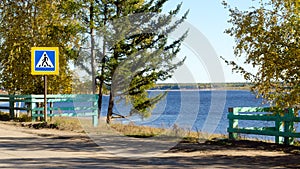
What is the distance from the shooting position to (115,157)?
474 inches

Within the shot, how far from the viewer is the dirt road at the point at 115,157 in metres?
10.9

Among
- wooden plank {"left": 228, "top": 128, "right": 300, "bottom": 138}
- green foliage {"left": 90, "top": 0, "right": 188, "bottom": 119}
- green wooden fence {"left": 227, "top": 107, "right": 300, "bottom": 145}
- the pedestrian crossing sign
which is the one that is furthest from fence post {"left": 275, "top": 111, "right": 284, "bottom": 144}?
green foliage {"left": 90, "top": 0, "right": 188, "bottom": 119}

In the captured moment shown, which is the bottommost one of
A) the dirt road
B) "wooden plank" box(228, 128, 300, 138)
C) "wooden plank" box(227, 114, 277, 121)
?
the dirt road

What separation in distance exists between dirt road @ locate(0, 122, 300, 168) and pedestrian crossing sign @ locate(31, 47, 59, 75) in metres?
4.71

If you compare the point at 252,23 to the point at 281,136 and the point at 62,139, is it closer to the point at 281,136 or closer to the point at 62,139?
the point at 281,136

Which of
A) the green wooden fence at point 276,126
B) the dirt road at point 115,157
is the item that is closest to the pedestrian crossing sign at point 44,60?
the dirt road at point 115,157

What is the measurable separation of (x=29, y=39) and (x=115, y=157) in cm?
1703

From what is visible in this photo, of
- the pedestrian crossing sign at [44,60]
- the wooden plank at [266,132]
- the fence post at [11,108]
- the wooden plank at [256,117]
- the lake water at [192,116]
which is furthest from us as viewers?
the lake water at [192,116]

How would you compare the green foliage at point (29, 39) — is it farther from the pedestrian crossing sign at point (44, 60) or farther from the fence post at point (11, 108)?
the pedestrian crossing sign at point (44, 60)

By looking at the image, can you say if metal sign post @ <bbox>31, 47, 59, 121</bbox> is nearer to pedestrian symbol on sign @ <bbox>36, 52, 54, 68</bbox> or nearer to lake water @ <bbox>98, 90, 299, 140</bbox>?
pedestrian symbol on sign @ <bbox>36, 52, 54, 68</bbox>

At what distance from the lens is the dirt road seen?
10.9m

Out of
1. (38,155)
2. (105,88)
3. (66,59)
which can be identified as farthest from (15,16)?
(38,155)

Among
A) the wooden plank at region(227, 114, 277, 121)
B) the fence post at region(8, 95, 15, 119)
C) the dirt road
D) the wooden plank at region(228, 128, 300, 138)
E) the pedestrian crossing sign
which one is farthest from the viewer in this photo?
the fence post at region(8, 95, 15, 119)

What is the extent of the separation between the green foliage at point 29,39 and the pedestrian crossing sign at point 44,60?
6.25 meters
